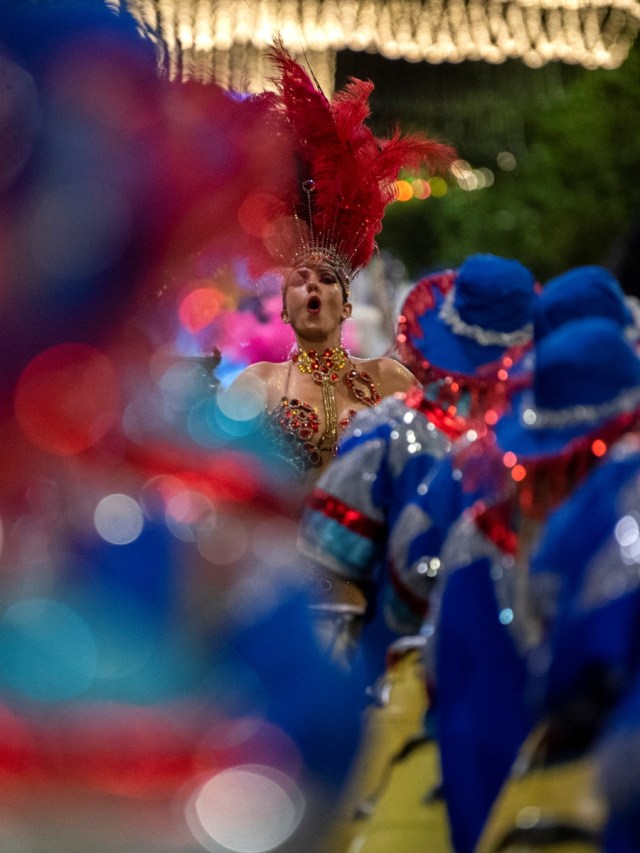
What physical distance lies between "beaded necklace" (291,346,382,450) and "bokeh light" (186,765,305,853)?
3.86m

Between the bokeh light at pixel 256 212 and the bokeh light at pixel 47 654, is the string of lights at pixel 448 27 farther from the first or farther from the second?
the bokeh light at pixel 47 654

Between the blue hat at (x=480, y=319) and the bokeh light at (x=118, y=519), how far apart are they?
2097 millimetres

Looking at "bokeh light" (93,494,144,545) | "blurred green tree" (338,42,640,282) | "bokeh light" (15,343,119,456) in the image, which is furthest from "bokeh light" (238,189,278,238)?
"blurred green tree" (338,42,640,282)

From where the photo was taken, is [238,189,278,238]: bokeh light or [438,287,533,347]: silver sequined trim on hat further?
[438,287,533,347]: silver sequined trim on hat

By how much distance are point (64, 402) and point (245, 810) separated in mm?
410

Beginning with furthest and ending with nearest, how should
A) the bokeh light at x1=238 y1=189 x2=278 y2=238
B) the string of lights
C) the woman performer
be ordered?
the string of lights → the woman performer → the bokeh light at x1=238 y1=189 x2=278 y2=238

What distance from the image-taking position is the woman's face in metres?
5.30

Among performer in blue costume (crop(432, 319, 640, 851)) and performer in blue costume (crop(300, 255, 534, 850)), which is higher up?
performer in blue costume (crop(300, 255, 534, 850))

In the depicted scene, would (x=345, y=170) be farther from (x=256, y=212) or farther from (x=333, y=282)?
(x=256, y=212)

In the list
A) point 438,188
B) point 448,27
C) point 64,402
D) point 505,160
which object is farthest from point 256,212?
point 438,188

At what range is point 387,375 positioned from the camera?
5434 millimetres

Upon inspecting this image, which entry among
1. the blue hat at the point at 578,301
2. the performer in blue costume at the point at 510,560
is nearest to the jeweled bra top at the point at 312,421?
the blue hat at the point at 578,301

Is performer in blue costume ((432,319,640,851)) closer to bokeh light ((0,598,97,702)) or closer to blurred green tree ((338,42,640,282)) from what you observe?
bokeh light ((0,598,97,702))

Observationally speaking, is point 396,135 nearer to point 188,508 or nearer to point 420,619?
point 420,619
